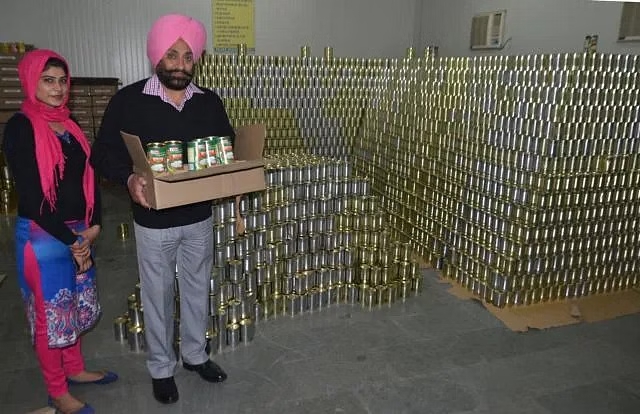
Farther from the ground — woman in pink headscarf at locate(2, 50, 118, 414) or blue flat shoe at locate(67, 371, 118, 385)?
woman in pink headscarf at locate(2, 50, 118, 414)

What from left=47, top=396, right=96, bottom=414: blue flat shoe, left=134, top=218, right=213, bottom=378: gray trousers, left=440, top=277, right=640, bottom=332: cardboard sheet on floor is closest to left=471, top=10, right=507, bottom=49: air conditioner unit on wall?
left=440, top=277, right=640, bottom=332: cardboard sheet on floor

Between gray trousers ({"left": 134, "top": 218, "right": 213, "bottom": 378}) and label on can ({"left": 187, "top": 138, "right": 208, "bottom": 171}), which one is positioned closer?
label on can ({"left": 187, "top": 138, "right": 208, "bottom": 171})

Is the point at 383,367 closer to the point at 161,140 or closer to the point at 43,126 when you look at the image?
the point at 161,140

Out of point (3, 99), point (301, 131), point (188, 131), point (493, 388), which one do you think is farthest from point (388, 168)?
point (3, 99)

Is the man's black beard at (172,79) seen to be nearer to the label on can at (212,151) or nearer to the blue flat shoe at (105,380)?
the label on can at (212,151)

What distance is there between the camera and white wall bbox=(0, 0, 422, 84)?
315 inches

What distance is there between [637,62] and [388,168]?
9.02 feet

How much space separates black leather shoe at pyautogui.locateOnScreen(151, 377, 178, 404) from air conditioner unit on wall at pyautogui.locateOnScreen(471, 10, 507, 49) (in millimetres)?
6515

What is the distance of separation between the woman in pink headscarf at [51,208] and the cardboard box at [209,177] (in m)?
0.33

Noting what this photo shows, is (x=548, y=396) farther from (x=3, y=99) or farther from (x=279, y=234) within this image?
(x=3, y=99)

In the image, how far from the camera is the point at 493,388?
2.95m

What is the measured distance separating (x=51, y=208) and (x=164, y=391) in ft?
3.81

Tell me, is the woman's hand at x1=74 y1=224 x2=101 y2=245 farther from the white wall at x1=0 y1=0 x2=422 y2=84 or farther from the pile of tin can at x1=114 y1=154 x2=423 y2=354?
the white wall at x1=0 y1=0 x2=422 y2=84

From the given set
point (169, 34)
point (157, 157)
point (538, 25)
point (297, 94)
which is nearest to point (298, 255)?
point (157, 157)
